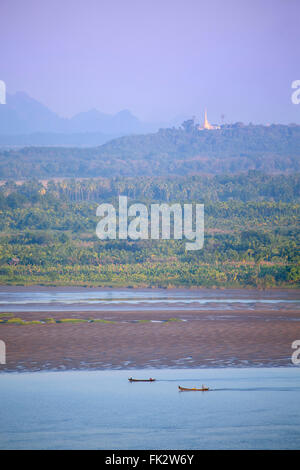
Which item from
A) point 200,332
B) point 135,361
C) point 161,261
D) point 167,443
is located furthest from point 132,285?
point 167,443

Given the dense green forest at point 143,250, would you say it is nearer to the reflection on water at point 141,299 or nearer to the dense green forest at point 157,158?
the reflection on water at point 141,299

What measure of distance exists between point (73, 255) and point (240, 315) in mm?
28238

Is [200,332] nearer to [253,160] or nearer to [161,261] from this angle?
[161,261]

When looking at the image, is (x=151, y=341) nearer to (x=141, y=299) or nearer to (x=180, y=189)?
(x=141, y=299)

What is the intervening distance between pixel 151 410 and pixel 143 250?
44.3m

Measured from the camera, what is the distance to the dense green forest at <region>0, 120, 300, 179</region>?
158m

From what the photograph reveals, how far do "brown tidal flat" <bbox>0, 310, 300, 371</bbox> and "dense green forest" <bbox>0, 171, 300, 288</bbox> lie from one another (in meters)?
17.2

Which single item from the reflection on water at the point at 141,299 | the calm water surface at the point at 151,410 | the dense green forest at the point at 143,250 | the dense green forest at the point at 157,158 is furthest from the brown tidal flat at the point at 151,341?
the dense green forest at the point at 157,158

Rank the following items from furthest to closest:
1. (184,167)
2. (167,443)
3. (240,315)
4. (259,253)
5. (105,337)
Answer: (184,167)
(259,253)
(240,315)
(105,337)
(167,443)

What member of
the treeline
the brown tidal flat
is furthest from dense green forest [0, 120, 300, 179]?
the brown tidal flat

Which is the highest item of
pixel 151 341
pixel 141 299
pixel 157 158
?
pixel 157 158

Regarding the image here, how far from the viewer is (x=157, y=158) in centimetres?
18388

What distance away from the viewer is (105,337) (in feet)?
93.3

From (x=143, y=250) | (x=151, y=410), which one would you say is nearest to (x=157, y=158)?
(x=143, y=250)
